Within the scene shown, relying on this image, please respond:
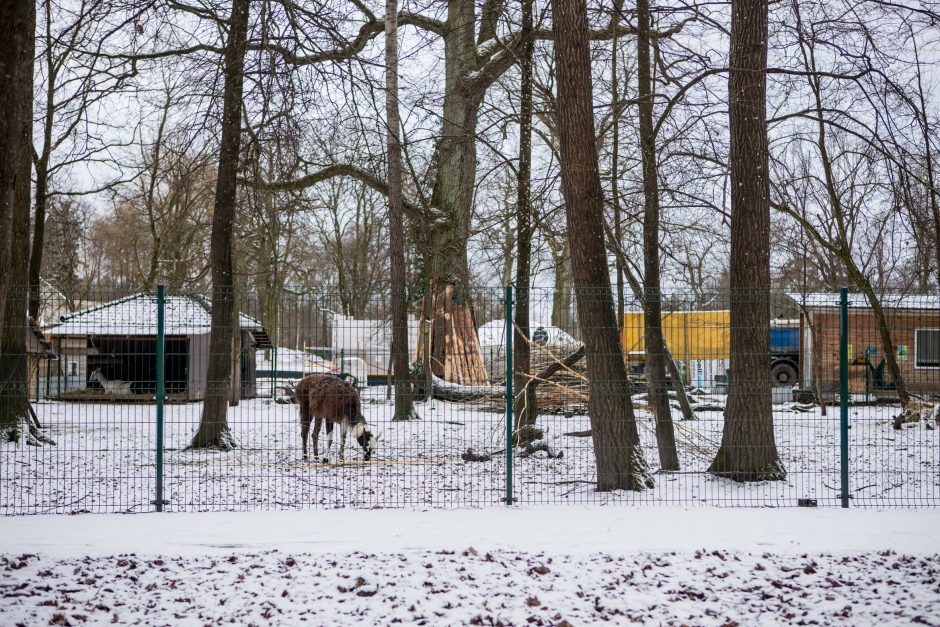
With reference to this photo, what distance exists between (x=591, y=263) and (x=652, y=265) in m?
2.57

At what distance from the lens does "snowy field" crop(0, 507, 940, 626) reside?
5.47 m

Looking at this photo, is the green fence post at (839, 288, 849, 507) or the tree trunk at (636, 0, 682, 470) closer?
the green fence post at (839, 288, 849, 507)

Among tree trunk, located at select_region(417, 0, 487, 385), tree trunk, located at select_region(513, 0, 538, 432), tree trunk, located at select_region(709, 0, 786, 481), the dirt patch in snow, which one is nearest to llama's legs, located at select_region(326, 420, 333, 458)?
tree trunk, located at select_region(513, 0, 538, 432)

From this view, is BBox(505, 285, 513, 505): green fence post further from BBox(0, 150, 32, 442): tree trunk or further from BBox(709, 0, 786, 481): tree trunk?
BBox(0, 150, 32, 442): tree trunk

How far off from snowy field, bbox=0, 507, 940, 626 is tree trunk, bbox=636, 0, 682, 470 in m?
2.31

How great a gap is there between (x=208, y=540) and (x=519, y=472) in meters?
5.06

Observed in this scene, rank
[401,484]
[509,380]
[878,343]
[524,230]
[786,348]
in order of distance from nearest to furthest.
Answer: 1. [509,380]
2. [401,484]
3. [524,230]
4. [878,343]
5. [786,348]

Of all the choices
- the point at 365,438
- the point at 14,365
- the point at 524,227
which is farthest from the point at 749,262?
the point at 14,365

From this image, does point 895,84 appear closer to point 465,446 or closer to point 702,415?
point 465,446

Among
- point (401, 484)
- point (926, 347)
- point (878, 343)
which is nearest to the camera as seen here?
point (401, 484)

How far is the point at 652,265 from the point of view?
11.6 m

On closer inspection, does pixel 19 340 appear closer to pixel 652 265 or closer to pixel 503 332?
pixel 503 332

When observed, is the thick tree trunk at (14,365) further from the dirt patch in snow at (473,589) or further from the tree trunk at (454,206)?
the tree trunk at (454,206)

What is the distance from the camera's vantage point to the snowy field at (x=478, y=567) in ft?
17.9
